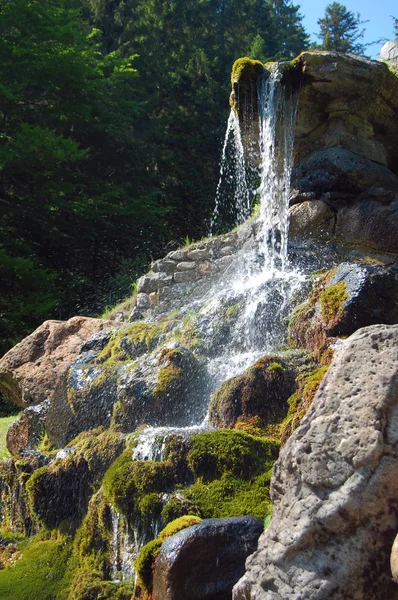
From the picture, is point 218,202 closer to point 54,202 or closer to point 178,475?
point 54,202

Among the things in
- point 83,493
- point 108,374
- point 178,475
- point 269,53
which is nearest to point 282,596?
point 178,475

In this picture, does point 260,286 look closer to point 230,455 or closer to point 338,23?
point 230,455

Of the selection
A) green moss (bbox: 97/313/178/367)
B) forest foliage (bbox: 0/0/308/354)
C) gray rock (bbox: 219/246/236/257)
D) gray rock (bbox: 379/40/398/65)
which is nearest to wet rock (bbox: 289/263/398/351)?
green moss (bbox: 97/313/178/367)

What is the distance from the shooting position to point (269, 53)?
2369cm

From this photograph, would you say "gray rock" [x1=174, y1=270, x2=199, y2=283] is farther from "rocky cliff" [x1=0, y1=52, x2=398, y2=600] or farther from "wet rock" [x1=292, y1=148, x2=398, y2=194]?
"wet rock" [x1=292, y1=148, x2=398, y2=194]

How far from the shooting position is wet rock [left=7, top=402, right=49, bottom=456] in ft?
22.9

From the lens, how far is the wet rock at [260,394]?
4.83 m

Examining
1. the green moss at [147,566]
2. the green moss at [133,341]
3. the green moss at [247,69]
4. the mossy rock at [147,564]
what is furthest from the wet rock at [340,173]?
the green moss at [147,566]

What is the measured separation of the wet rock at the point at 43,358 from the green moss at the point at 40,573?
3649mm

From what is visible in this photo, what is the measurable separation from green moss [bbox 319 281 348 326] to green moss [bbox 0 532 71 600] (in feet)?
8.85

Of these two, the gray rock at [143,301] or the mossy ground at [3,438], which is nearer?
the mossy ground at [3,438]

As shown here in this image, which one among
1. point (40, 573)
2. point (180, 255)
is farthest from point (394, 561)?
point (180, 255)

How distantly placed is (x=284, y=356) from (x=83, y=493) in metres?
1.88

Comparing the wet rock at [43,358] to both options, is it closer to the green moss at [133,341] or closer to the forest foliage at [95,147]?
the green moss at [133,341]
